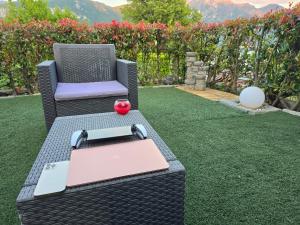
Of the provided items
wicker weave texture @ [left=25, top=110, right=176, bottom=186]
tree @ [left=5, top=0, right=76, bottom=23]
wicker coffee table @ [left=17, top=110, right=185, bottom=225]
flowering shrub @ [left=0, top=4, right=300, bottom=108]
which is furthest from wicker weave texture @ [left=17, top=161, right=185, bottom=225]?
tree @ [left=5, top=0, right=76, bottom=23]

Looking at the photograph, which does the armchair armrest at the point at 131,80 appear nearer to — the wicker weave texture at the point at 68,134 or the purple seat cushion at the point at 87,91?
the purple seat cushion at the point at 87,91

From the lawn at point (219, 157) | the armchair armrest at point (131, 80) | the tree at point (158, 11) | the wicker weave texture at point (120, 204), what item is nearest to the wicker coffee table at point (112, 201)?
the wicker weave texture at point (120, 204)

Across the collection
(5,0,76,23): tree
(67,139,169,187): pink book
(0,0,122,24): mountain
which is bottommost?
(67,139,169,187): pink book

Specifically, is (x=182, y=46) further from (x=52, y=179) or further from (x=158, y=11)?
(x=158, y=11)

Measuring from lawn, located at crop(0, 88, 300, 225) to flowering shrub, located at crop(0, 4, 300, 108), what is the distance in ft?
2.70

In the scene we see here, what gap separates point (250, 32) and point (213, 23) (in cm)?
106

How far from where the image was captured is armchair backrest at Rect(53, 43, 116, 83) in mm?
2559

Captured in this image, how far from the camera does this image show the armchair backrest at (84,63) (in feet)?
8.39

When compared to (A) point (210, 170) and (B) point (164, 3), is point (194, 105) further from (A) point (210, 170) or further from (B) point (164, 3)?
(B) point (164, 3)


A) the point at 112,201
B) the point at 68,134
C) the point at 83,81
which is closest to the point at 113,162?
the point at 112,201

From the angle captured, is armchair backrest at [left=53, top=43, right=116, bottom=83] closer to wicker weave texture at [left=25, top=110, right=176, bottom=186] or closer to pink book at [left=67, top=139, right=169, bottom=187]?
wicker weave texture at [left=25, top=110, right=176, bottom=186]

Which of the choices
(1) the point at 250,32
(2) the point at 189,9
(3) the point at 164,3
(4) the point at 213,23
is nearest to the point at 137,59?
(4) the point at 213,23

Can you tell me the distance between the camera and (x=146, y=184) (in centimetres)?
80

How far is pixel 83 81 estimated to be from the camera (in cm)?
263
